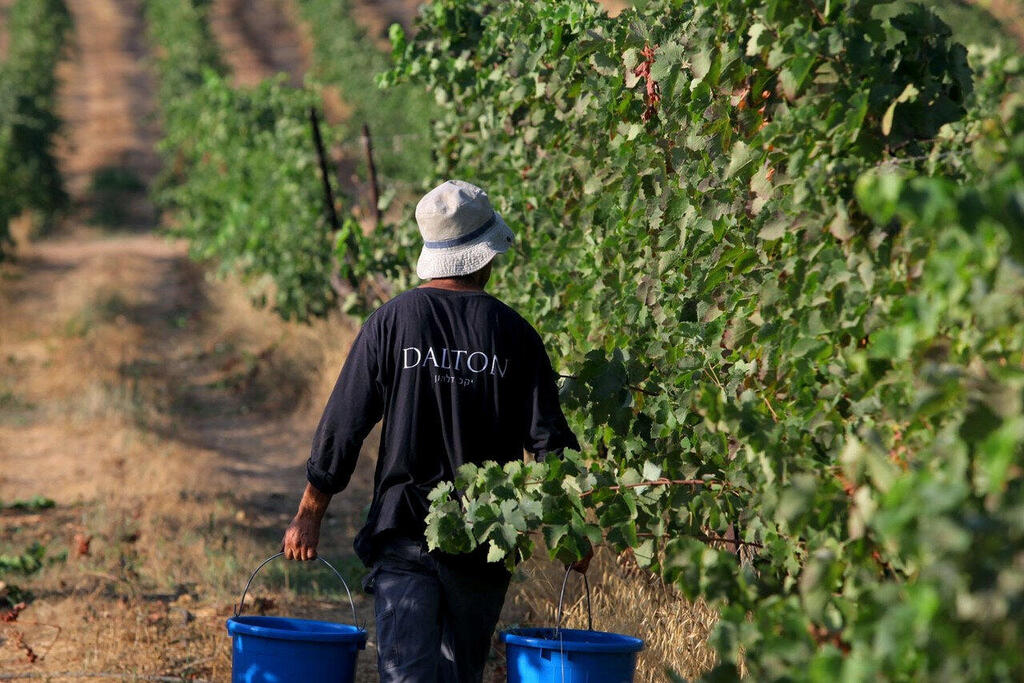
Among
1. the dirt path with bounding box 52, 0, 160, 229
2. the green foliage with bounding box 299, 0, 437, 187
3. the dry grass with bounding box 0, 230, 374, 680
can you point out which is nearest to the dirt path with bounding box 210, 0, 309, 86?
the green foliage with bounding box 299, 0, 437, 187

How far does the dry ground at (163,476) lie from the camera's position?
188 inches

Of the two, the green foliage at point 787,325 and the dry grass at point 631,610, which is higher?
the green foliage at point 787,325

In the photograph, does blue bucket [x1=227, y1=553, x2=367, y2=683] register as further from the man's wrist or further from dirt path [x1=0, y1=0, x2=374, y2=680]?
dirt path [x1=0, y1=0, x2=374, y2=680]

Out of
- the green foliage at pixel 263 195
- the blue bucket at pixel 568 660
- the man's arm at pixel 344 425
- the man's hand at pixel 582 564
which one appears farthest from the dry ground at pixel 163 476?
the man's arm at pixel 344 425

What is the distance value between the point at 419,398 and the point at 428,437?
111mm

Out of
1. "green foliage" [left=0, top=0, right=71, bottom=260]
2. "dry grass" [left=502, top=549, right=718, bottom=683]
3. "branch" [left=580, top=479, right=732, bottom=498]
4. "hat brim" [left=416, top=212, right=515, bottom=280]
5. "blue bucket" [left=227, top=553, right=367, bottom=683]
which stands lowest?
"blue bucket" [left=227, top=553, right=367, bottom=683]

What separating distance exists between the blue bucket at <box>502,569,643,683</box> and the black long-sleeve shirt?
0.40m

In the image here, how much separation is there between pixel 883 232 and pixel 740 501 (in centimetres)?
87

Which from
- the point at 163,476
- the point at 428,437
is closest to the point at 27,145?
the point at 163,476

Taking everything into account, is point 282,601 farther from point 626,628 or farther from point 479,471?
point 479,471

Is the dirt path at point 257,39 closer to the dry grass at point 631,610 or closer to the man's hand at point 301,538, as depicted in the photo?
the dry grass at point 631,610

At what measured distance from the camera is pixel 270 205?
11617 millimetres

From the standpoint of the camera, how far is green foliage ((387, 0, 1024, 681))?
1715 mm

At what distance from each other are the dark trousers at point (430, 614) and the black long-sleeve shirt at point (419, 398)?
0.27 feet
